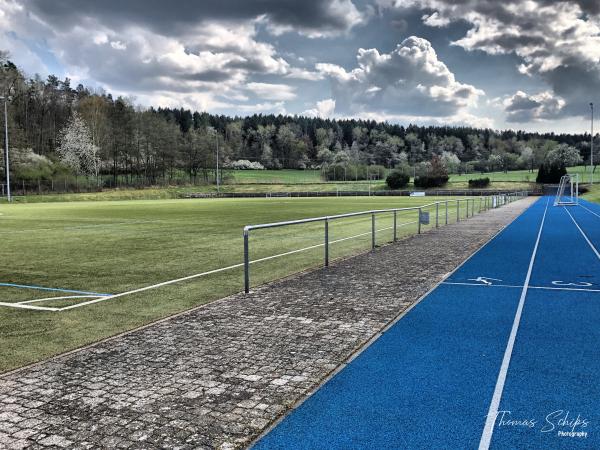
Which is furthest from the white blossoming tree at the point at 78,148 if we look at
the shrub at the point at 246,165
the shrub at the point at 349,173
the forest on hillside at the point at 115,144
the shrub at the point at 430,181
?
the shrub at the point at 246,165

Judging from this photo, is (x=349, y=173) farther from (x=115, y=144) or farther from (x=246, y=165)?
(x=115, y=144)

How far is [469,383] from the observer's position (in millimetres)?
4578

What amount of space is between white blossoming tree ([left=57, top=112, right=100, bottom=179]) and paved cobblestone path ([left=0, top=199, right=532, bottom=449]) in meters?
82.1

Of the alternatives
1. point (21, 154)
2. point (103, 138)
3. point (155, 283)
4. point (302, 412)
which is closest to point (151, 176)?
point (103, 138)

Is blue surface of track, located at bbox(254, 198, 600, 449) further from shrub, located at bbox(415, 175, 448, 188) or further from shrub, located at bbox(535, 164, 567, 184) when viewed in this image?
shrub, located at bbox(535, 164, 567, 184)

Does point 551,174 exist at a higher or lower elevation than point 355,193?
higher

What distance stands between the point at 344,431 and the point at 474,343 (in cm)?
271

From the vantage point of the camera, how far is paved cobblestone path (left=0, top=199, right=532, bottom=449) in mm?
3672

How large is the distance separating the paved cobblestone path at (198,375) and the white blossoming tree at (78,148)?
82127mm

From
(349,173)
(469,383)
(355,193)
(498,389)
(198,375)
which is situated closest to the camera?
(498,389)

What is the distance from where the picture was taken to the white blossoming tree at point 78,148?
82.3 m

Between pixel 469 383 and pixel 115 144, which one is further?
pixel 115 144

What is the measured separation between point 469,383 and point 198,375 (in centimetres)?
252

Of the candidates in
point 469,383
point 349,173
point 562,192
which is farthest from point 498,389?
point 349,173
